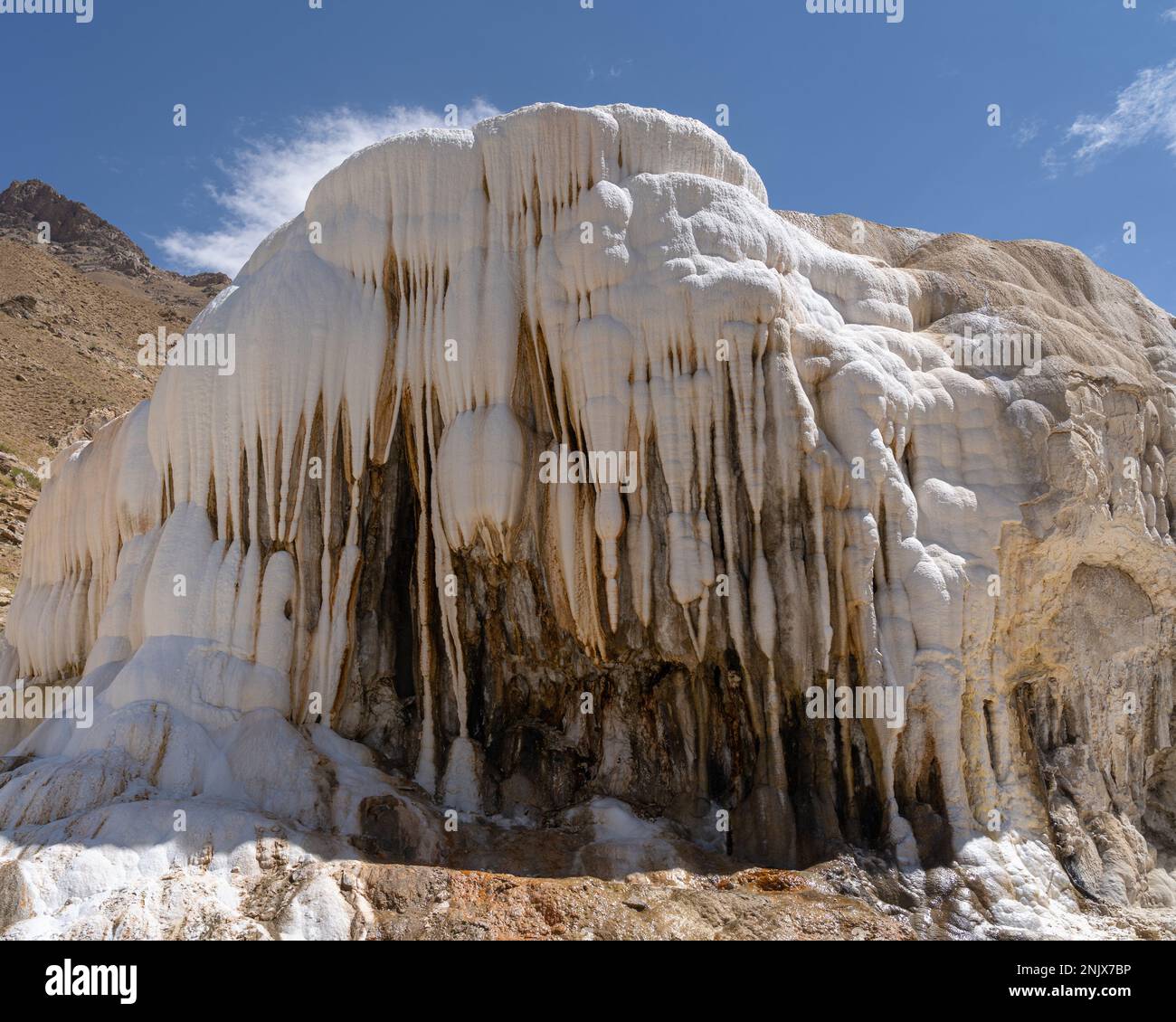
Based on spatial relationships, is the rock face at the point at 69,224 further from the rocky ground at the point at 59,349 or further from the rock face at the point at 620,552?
the rock face at the point at 620,552

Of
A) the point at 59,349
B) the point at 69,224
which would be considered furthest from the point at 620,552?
the point at 69,224

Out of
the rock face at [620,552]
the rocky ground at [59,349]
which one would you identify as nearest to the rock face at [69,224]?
the rocky ground at [59,349]

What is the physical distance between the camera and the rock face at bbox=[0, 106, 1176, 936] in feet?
37.6

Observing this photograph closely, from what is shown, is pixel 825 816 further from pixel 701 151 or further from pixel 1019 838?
pixel 701 151

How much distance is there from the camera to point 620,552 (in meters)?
12.1

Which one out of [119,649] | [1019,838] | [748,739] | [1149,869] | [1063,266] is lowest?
[1149,869]

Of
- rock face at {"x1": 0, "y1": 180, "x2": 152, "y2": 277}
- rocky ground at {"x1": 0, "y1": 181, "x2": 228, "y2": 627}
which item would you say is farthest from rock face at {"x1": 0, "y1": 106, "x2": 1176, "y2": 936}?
rock face at {"x1": 0, "y1": 180, "x2": 152, "y2": 277}

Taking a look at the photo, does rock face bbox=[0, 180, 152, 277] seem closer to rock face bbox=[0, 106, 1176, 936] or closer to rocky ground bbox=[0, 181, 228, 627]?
rocky ground bbox=[0, 181, 228, 627]

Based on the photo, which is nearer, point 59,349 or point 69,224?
point 59,349

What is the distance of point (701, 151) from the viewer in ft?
44.3

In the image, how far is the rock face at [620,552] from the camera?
1146 cm

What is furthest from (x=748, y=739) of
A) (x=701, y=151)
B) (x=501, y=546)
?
(x=701, y=151)

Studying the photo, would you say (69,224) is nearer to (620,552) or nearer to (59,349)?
(59,349)

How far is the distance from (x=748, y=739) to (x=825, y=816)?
137cm
